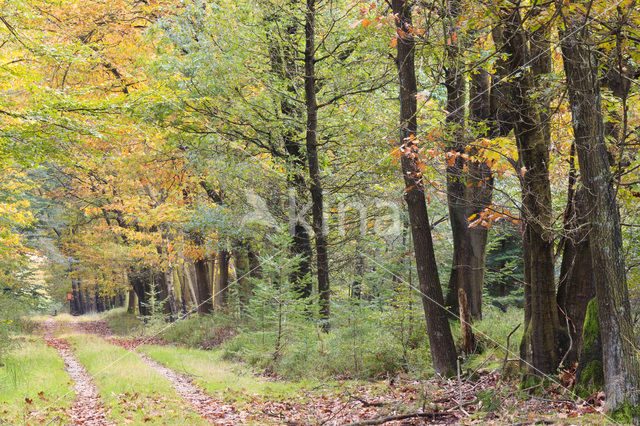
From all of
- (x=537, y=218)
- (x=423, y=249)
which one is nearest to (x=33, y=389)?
(x=423, y=249)

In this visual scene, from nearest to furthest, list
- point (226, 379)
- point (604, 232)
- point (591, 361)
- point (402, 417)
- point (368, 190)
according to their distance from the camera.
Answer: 1. point (604, 232)
2. point (591, 361)
3. point (402, 417)
4. point (226, 379)
5. point (368, 190)

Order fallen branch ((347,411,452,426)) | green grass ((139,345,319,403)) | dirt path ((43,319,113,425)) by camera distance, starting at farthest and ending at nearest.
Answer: green grass ((139,345,319,403)) → dirt path ((43,319,113,425)) → fallen branch ((347,411,452,426))

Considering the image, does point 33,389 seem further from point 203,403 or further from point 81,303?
point 81,303

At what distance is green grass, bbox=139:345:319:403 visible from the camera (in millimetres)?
8445

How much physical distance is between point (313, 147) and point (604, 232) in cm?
887

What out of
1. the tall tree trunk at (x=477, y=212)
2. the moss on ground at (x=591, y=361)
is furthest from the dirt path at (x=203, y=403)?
the tall tree trunk at (x=477, y=212)

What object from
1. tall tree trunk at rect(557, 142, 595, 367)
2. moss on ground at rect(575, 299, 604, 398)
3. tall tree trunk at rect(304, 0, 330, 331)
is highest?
tall tree trunk at rect(304, 0, 330, 331)

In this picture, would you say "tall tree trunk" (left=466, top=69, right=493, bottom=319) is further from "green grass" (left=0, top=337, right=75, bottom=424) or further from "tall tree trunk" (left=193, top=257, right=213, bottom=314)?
"tall tree trunk" (left=193, top=257, right=213, bottom=314)

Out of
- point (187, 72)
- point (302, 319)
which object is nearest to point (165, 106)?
point (187, 72)

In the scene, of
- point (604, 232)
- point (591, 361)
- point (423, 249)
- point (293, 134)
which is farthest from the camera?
point (293, 134)

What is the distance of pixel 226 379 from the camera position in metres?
9.85

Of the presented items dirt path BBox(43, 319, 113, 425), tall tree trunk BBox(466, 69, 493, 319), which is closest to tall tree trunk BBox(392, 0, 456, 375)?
tall tree trunk BBox(466, 69, 493, 319)

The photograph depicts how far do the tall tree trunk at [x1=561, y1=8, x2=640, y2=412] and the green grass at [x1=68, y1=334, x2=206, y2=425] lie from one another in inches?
199

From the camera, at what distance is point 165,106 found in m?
11.9
